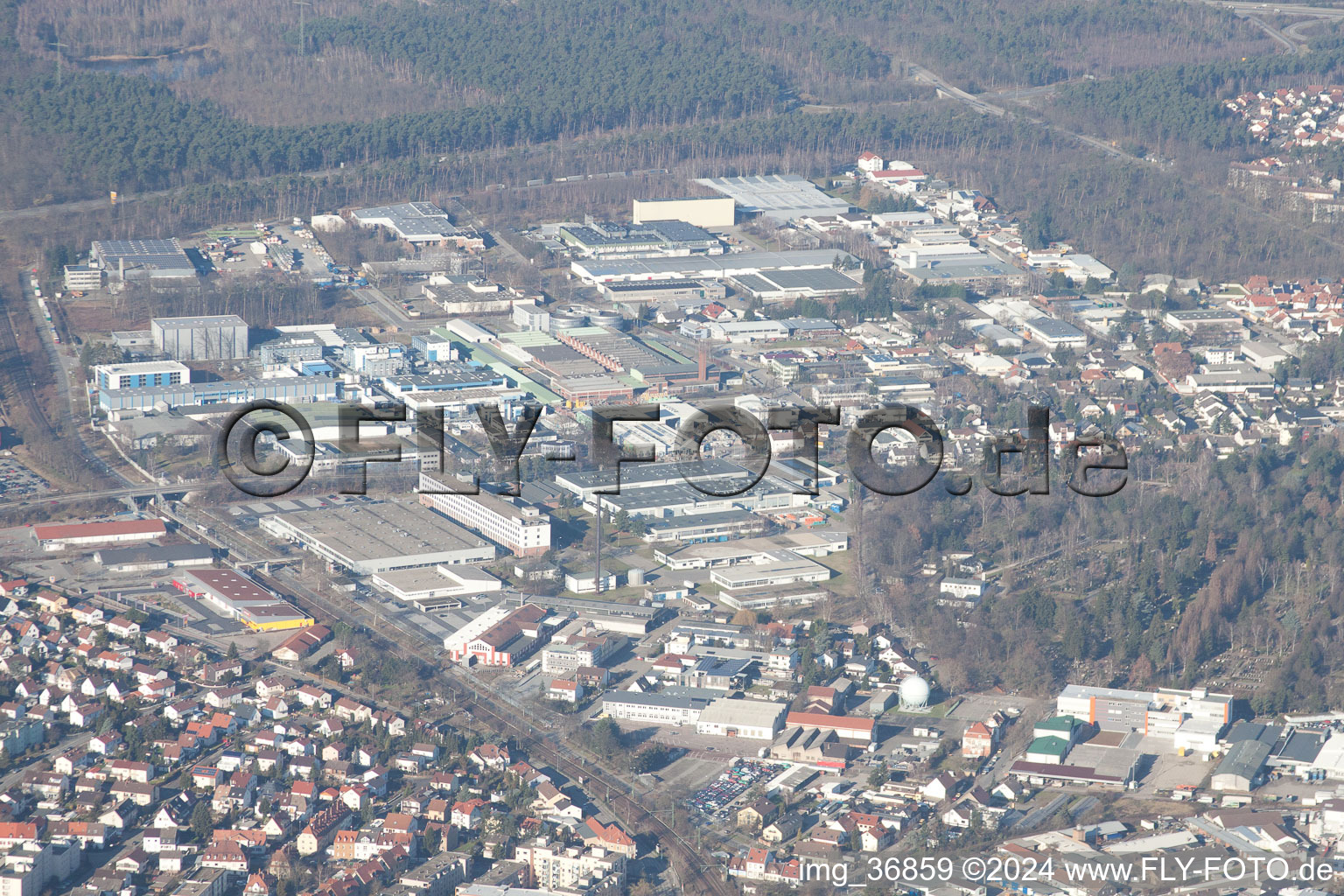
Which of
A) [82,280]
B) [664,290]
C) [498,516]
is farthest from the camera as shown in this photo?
[664,290]

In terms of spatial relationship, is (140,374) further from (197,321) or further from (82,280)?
(82,280)

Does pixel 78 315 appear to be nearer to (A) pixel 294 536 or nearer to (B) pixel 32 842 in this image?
(A) pixel 294 536

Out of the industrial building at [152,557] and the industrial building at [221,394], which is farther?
the industrial building at [221,394]

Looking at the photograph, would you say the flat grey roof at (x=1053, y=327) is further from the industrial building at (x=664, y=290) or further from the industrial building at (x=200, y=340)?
the industrial building at (x=200, y=340)

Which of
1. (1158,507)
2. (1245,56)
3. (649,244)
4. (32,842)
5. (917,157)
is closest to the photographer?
(32,842)

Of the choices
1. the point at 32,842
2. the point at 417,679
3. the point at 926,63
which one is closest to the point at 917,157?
the point at 926,63

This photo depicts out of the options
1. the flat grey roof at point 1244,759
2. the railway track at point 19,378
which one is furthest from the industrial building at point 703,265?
the flat grey roof at point 1244,759

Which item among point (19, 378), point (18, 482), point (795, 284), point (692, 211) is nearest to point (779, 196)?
point (692, 211)
